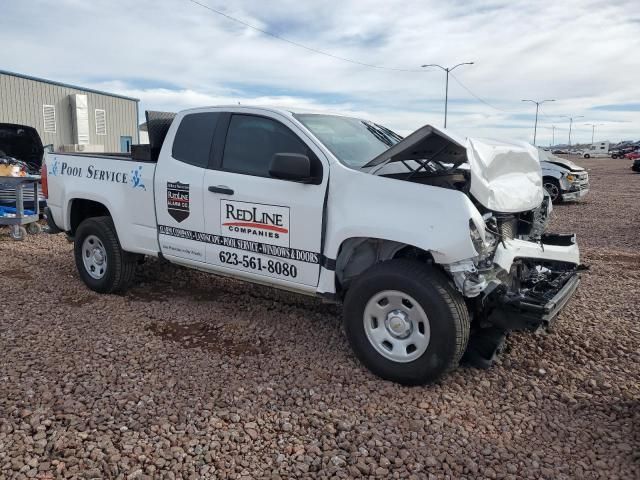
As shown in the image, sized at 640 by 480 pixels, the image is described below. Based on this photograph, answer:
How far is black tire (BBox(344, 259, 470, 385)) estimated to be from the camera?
3445 mm

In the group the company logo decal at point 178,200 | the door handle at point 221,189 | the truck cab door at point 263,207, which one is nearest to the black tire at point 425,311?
the truck cab door at point 263,207

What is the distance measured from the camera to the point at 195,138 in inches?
190

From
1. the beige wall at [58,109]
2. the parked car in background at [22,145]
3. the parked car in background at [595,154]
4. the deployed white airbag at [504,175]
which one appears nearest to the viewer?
the deployed white airbag at [504,175]

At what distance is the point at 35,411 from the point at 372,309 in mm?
2225

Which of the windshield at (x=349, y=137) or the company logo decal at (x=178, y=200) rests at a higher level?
the windshield at (x=349, y=137)

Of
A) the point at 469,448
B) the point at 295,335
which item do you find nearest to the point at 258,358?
the point at 295,335

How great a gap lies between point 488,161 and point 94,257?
13.6 feet

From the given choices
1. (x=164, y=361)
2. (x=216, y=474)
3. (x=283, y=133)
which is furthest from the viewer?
(x=283, y=133)

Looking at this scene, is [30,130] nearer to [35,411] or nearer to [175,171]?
[175,171]

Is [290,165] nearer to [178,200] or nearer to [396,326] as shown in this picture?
[396,326]

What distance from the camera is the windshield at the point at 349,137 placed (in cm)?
420

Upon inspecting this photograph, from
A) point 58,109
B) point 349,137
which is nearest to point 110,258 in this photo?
point 349,137

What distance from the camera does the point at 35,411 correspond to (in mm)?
3273

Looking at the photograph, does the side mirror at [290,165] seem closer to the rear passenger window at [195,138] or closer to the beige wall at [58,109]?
the rear passenger window at [195,138]
